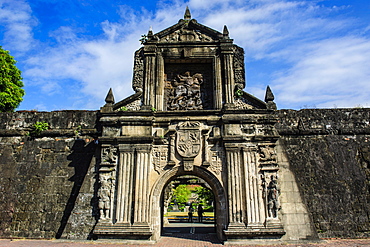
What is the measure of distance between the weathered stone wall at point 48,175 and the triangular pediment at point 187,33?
193 inches

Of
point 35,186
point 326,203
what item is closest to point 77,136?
point 35,186

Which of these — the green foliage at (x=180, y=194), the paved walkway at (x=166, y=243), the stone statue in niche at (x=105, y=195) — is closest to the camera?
the paved walkway at (x=166, y=243)

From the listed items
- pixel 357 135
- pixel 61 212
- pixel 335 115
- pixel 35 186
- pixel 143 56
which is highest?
pixel 143 56

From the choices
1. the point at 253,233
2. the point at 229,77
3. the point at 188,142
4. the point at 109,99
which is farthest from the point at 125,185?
the point at 229,77

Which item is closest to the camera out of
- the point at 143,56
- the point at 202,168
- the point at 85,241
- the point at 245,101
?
the point at 85,241

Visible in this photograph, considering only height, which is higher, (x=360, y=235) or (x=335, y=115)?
(x=335, y=115)

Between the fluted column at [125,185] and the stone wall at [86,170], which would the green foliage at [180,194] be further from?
the fluted column at [125,185]

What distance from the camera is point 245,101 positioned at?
11.3 m

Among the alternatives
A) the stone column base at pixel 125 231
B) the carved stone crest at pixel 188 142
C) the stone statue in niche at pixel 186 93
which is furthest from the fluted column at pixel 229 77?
the stone column base at pixel 125 231

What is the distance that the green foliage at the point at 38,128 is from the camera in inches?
494

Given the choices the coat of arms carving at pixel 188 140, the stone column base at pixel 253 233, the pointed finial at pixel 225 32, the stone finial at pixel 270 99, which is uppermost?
the pointed finial at pixel 225 32

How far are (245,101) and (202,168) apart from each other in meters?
3.28

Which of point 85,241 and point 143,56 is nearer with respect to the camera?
point 85,241

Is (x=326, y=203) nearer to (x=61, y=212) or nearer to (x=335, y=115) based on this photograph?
(x=335, y=115)
